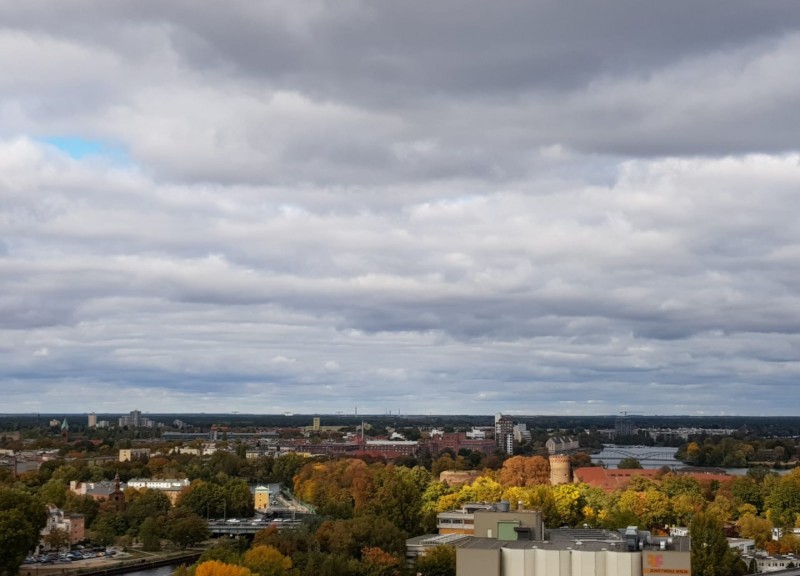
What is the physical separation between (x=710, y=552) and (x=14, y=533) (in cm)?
3500

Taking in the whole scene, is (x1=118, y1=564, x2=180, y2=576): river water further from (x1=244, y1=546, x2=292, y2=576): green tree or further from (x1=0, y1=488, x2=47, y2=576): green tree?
(x1=244, y1=546, x2=292, y2=576): green tree

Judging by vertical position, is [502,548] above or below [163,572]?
above

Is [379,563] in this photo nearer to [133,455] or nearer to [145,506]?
[145,506]

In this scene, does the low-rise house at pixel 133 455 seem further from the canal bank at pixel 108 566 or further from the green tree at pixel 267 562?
the green tree at pixel 267 562

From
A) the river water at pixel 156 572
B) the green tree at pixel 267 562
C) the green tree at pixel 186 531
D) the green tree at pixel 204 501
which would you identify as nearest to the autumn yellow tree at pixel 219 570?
the green tree at pixel 267 562

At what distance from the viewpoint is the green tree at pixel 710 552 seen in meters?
51.2

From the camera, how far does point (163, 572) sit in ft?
206

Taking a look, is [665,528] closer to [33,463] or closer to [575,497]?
[575,497]

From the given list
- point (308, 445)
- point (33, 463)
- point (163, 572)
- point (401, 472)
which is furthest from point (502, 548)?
point (308, 445)

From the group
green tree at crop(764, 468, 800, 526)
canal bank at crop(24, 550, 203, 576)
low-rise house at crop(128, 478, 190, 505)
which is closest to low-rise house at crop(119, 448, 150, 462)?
low-rise house at crop(128, 478, 190, 505)

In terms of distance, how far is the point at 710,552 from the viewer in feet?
172

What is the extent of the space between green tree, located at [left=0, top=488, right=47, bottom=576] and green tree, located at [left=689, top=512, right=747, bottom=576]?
3387 cm

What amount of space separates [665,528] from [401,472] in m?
25.7

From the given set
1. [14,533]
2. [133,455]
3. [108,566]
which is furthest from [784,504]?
[133,455]
